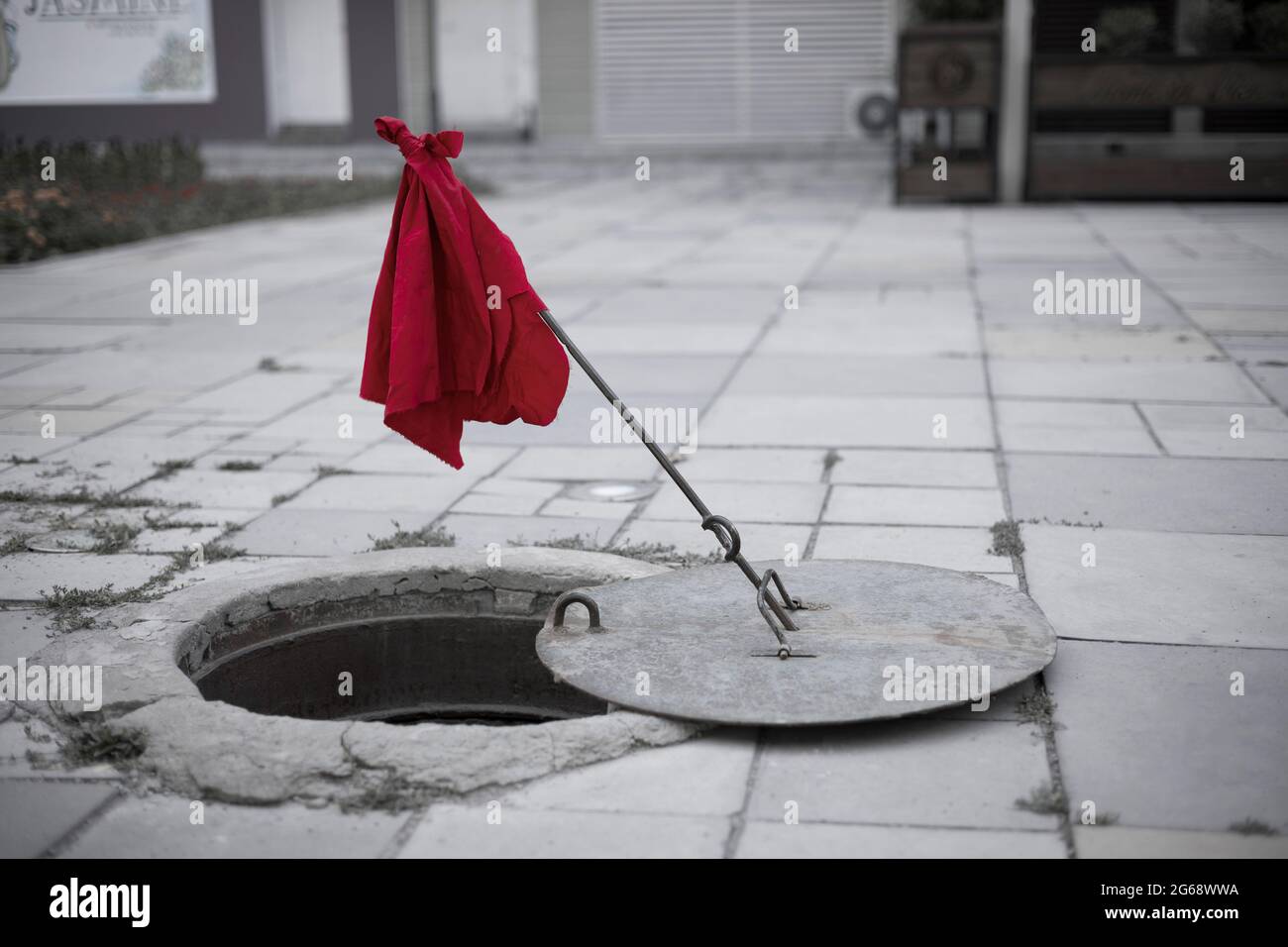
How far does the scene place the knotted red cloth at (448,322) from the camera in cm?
338

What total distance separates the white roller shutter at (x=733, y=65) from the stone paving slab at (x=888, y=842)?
19950 millimetres

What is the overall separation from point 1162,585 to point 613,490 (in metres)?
2.00

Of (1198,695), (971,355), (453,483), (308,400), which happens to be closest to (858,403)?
(971,355)

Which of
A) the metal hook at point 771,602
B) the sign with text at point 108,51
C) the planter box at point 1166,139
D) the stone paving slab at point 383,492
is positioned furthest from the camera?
the sign with text at point 108,51

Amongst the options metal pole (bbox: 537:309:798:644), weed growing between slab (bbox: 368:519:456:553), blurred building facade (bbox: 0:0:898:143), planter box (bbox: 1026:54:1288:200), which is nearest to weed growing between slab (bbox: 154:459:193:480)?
weed growing between slab (bbox: 368:519:456:553)

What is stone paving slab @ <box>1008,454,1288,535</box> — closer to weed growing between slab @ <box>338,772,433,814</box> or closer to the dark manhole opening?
the dark manhole opening

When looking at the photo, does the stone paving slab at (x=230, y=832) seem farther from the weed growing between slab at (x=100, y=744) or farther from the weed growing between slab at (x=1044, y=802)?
the weed growing between slab at (x=1044, y=802)

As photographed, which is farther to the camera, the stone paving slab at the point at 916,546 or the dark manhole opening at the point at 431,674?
the stone paving slab at the point at 916,546

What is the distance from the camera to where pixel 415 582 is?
4.07 m

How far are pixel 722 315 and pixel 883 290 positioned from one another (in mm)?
1478

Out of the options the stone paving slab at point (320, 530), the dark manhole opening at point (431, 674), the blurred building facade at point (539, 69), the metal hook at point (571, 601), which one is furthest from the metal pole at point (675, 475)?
the blurred building facade at point (539, 69)

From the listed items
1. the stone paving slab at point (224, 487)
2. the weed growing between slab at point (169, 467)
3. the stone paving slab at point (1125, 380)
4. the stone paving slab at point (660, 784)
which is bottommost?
the stone paving slab at point (660, 784)

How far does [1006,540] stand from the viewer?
14.5 ft
